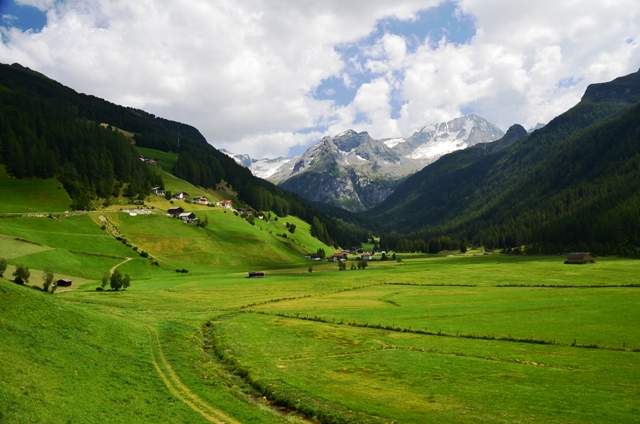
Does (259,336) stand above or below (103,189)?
below

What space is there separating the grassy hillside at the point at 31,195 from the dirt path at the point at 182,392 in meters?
149

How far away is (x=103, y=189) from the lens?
630ft

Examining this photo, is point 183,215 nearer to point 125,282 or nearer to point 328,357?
point 125,282

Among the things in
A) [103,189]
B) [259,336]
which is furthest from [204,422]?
[103,189]

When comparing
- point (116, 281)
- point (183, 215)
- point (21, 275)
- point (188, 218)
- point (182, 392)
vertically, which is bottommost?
point (182, 392)

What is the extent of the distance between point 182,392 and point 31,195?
177175 millimetres

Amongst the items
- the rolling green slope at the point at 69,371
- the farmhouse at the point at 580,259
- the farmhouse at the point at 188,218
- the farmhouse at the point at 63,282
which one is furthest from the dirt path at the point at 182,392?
the farmhouse at the point at 188,218

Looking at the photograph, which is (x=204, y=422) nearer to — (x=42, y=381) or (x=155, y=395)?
(x=155, y=395)

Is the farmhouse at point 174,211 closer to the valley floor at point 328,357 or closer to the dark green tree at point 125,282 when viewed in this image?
the dark green tree at point 125,282

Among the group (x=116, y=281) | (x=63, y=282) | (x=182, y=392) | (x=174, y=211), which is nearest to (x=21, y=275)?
(x=63, y=282)

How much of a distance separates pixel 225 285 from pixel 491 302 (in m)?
71.6

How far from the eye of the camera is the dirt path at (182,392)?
26.1 meters

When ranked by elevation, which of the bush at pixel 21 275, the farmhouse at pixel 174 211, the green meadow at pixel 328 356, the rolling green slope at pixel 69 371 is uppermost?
the farmhouse at pixel 174 211

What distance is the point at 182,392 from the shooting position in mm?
29656
